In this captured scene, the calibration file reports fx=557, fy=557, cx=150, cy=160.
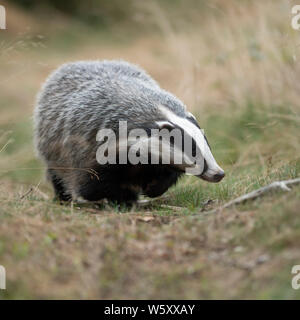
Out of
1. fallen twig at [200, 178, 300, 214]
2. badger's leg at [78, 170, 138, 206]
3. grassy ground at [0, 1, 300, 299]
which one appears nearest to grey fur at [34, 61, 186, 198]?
badger's leg at [78, 170, 138, 206]

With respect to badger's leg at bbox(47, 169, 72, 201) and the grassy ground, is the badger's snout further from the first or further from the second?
badger's leg at bbox(47, 169, 72, 201)

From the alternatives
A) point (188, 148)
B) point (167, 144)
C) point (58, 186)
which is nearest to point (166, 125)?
point (167, 144)

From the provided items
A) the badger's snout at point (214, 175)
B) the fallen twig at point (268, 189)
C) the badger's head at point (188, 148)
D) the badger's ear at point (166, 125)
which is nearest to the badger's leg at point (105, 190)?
the badger's head at point (188, 148)

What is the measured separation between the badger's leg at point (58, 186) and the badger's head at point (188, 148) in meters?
1.54

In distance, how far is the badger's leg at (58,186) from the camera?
5631 millimetres

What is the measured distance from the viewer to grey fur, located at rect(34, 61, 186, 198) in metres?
4.73

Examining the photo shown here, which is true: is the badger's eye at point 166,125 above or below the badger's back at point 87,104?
below

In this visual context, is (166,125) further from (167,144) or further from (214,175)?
(214,175)

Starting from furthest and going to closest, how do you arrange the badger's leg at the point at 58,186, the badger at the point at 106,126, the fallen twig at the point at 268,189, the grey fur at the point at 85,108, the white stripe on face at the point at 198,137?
the badger's leg at the point at 58,186 < the grey fur at the point at 85,108 < the badger at the point at 106,126 < the white stripe on face at the point at 198,137 < the fallen twig at the point at 268,189

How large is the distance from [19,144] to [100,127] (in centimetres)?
Answer: 407

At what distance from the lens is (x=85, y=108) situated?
5.03m

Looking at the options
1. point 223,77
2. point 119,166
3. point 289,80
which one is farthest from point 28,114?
point 119,166

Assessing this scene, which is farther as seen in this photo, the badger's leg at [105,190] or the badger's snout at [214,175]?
the badger's leg at [105,190]

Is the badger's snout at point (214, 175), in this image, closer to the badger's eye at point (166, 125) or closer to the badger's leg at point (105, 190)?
the badger's eye at point (166, 125)
